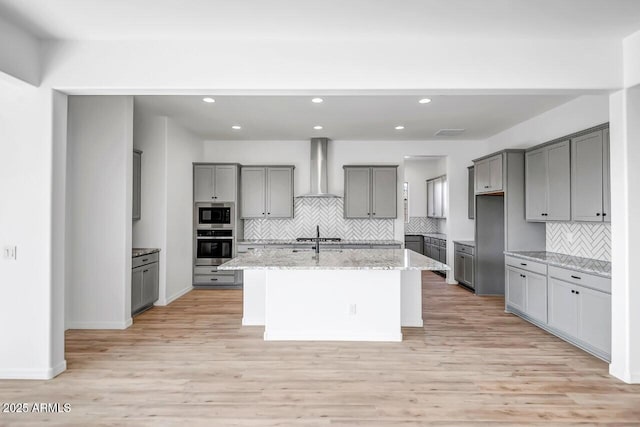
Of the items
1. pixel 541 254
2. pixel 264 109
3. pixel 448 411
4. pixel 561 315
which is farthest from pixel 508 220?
pixel 264 109

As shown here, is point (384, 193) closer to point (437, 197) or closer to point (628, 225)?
point (437, 197)

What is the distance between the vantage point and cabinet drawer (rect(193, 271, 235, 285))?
20.4ft

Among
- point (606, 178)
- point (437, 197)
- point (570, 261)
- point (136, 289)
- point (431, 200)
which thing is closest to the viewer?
point (606, 178)

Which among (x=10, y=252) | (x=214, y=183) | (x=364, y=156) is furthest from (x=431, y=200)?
(x=10, y=252)

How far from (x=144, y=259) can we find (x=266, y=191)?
98.6 inches

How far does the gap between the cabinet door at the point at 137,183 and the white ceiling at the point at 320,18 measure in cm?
226

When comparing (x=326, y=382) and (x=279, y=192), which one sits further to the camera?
(x=279, y=192)

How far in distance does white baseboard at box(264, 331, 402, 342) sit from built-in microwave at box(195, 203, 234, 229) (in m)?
3.00

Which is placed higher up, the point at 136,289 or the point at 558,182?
the point at 558,182

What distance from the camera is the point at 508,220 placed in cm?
492

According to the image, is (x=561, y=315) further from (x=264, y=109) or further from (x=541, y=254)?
(x=264, y=109)

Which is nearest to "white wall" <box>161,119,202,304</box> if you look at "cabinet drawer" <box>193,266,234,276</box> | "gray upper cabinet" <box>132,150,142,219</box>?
"cabinet drawer" <box>193,266,234,276</box>

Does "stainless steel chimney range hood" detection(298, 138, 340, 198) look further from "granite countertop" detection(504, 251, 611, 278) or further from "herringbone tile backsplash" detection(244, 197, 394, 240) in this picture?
"granite countertop" detection(504, 251, 611, 278)

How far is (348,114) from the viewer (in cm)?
501
